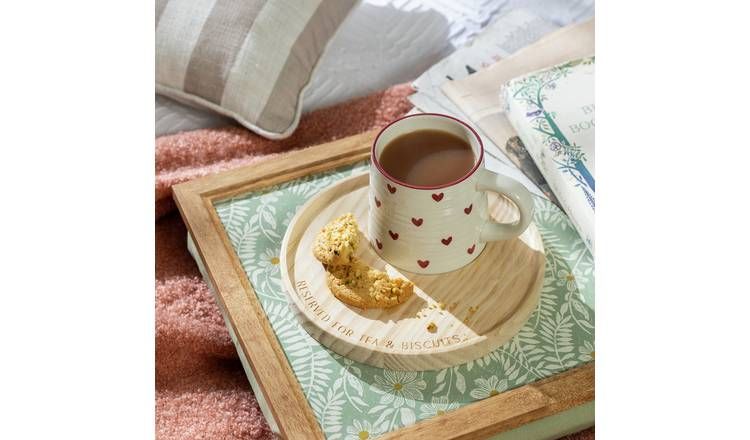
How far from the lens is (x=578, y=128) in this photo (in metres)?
0.97

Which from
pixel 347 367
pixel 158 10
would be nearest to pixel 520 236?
pixel 347 367

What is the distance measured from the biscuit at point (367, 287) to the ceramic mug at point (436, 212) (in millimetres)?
25

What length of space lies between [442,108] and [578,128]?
0.68ft

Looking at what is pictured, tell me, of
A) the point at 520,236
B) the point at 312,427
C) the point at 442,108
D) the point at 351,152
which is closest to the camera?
the point at 312,427

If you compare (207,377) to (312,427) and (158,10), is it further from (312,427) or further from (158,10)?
(158,10)

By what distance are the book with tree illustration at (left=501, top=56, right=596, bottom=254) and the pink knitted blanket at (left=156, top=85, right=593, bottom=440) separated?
0.63 ft

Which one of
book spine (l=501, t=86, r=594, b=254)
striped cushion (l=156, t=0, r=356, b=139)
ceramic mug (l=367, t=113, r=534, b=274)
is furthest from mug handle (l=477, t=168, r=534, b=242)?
striped cushion (l=156, t=0, r=356, b=139)

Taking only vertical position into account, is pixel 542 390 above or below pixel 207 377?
above

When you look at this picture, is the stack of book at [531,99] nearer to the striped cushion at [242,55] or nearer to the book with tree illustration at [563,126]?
the book with tree illustration at [563,126]

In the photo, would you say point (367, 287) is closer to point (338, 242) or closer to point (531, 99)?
point (338, 242)

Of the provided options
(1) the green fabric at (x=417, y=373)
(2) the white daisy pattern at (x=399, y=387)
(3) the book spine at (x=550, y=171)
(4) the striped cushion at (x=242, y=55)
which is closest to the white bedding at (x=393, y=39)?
(4) the striped cushion at (x=242, y=55)

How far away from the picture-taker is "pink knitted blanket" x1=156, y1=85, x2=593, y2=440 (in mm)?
877

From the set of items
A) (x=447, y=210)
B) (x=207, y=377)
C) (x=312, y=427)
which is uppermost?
(x=447, y=210)

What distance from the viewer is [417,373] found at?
0.79 meters
